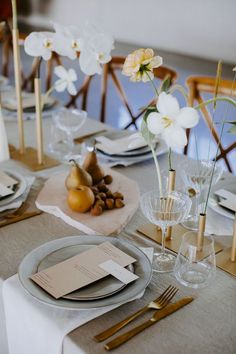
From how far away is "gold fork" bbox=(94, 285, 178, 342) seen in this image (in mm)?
769

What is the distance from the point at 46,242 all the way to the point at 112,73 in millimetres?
1332

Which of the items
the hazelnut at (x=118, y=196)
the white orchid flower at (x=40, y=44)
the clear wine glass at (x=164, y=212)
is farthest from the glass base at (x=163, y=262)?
the white orchid flower at (x=40, y=44)

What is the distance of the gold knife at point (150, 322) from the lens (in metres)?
0.75

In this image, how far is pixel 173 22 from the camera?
466 cm

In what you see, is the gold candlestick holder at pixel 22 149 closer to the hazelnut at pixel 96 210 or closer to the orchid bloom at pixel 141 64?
the hazelnut at pixel 96 210

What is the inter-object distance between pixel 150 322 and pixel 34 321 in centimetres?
19

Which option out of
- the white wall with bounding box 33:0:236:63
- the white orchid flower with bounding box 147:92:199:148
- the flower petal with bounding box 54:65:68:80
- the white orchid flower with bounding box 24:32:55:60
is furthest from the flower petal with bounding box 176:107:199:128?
the white wall with bounding box 33:0:236:63

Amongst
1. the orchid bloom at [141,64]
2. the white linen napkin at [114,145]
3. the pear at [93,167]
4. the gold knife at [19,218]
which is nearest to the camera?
the orchid bloom at [141,64]

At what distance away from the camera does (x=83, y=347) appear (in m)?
0.75

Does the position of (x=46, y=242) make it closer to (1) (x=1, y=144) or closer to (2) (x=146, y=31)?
(1) (x=1, y=144)

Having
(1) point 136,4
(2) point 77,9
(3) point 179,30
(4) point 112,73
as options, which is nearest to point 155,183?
(4) point 112,73

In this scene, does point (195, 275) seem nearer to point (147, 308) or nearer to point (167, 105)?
point (147, 308)

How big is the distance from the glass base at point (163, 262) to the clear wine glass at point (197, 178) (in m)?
0.15

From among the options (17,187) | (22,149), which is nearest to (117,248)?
(17,187)
